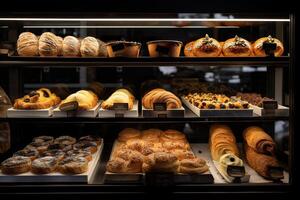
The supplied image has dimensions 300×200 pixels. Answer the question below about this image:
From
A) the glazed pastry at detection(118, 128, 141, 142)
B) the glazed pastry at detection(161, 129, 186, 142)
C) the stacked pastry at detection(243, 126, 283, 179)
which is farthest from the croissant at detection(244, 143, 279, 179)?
the glazed pastry at detection(118, 128, 141, 142)

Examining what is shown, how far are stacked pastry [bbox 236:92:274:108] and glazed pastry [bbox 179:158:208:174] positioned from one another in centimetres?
73

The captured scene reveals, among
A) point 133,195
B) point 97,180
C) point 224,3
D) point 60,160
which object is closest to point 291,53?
point 224,3

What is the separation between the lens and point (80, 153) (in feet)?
9.53

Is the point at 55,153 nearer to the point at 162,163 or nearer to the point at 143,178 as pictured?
the point at 143,178

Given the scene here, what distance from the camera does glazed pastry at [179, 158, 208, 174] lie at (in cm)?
261

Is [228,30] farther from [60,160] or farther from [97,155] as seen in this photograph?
[60,160]

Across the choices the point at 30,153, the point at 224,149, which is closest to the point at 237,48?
the point at 224,149

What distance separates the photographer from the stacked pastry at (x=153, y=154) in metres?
2.56

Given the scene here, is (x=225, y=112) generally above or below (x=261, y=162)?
above

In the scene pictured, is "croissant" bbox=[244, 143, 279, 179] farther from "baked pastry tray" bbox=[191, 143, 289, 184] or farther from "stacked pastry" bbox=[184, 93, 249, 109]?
"stacked pastry" bbox=[184, 93, 249, 109]

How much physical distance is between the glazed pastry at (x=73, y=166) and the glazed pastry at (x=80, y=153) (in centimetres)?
15

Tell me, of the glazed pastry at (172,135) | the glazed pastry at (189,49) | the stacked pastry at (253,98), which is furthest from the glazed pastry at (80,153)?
the stacked pastry at (253,98)

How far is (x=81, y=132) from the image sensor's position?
11.4 feet

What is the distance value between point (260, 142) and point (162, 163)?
941 millimetres
